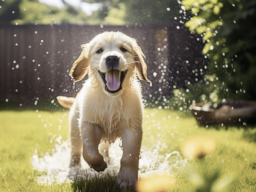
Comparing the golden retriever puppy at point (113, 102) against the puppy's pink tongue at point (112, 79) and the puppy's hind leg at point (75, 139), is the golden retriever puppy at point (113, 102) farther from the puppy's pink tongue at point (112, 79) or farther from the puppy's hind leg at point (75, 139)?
the puppy's hind leg at point (75, 139)

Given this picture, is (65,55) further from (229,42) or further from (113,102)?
(113,102)

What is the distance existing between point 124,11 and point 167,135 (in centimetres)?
1141

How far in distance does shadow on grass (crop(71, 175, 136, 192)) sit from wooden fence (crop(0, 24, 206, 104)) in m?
5.59

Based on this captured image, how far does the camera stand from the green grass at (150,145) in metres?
2.26

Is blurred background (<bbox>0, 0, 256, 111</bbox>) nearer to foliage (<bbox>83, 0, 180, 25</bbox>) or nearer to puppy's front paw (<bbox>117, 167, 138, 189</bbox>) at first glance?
foliage (<bbox>83, 0, 180, 25</bbox>)

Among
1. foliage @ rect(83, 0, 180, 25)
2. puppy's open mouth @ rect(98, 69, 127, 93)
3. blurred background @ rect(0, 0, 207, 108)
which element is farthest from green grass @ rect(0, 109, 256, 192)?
foliage @ rect(83, 0, 180, 25)

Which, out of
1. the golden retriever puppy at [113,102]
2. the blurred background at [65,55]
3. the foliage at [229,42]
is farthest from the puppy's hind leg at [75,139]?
the blurred background at [65,55]

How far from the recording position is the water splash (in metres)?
2.66

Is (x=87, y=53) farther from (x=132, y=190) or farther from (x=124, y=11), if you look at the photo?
(x=124, y=11)

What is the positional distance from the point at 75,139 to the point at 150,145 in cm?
133

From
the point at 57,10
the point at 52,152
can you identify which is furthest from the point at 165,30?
the point at 57,10

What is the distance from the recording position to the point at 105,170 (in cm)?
284

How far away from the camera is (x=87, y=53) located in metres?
2.54

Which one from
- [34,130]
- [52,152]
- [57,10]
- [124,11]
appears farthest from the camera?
[57,10]
